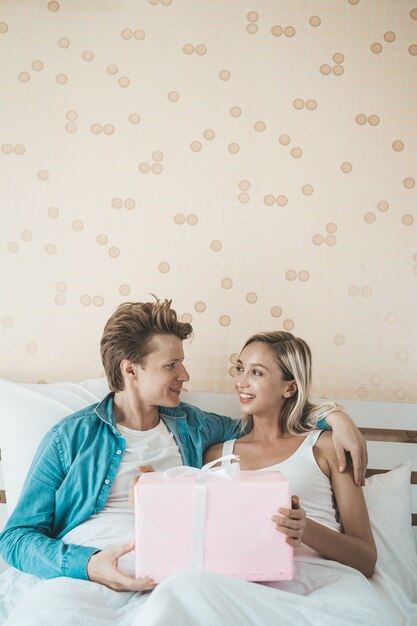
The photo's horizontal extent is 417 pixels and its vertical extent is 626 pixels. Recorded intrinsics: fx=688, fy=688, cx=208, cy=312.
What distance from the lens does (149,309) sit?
1.87 meters

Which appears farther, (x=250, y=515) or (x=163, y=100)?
(x=163, y=100)

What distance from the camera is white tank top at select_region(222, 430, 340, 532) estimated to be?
5.91 feet

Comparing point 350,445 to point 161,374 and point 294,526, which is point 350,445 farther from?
point 161,374

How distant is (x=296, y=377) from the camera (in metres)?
1.92

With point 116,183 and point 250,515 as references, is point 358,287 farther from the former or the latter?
point 250,515

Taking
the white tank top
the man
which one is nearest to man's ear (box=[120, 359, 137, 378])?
the man

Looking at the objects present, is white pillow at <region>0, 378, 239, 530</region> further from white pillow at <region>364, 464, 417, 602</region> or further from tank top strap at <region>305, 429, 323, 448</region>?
white pillow at <region>364, 464, 417, 602</region>

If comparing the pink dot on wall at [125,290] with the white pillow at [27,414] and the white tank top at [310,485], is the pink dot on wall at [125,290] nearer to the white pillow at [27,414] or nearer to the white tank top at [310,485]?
the white pillow at [27,414]

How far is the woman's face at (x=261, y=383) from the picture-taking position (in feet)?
6.27

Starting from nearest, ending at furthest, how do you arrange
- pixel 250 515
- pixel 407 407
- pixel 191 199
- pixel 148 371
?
1. pixel 250 515
2. pixel 148 371
3. pixel 407 407
4. pixel 191 199

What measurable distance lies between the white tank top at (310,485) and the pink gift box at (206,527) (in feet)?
1.15

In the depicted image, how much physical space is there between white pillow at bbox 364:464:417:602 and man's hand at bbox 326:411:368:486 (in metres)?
0.21

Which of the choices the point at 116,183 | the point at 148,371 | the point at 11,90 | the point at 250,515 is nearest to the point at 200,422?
the point at 148,371

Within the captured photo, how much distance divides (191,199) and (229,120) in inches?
11.6
